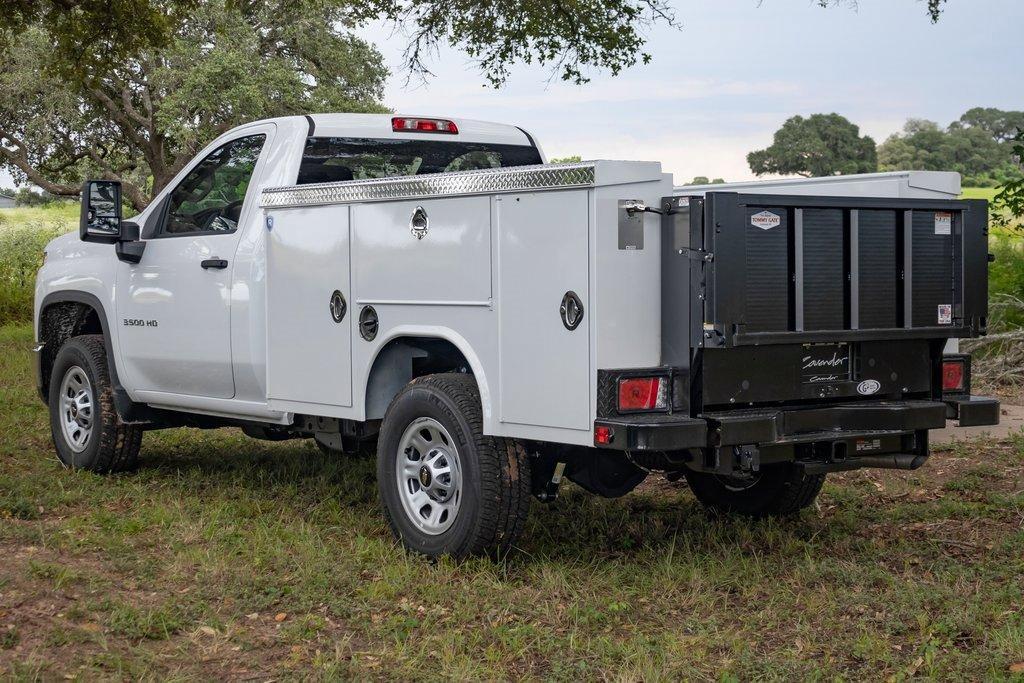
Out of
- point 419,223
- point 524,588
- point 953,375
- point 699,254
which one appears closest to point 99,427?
point 419,223

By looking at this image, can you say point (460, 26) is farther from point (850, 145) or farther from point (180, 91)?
point (850, 145)

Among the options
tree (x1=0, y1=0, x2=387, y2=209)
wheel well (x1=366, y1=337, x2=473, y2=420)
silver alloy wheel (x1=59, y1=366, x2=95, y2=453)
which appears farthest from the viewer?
tree (x1=0, y1=0, x2=387, y2=209)

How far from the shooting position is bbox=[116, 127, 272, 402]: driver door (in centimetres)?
763

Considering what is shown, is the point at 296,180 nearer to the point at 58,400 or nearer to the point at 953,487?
the point at 58,400

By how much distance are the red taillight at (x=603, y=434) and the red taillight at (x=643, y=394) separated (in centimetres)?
12

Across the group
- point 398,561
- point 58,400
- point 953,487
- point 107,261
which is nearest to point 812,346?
point 398,561

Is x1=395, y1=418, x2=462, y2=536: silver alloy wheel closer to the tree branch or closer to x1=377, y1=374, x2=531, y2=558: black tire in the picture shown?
x1=377, y1=374, x2=531, y2=558: black tire

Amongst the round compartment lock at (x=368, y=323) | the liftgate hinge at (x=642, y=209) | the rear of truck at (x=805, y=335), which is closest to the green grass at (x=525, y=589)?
the rear of truck at (x=805, y=335)

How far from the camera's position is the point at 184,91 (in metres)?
27.0

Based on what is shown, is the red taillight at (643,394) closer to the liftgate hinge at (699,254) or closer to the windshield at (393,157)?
the liftgate hinge at (699,254)

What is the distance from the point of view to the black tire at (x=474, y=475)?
5820 mm

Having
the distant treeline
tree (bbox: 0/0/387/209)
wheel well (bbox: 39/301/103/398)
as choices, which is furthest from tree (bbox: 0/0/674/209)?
the distant treeline

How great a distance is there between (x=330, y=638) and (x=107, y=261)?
4355 mm

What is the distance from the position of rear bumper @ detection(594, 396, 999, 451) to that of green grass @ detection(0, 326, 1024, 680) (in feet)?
2.21
